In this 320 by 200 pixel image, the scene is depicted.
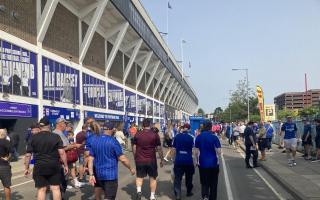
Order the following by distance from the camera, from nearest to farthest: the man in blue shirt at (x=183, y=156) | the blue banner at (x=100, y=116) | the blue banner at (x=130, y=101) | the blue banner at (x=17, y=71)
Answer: the man in blue shirt at (x=183, y=156), the blue banner at (x=17, y=71), the blue banner at (x=100, y=116), the blue banner at (x=130, y=101)

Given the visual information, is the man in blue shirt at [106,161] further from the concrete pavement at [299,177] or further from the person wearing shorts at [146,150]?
the concrete pavement at [299,177]

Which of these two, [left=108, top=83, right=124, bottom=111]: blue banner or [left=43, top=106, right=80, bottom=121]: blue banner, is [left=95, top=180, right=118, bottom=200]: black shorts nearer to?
[left=43, top=106, right=80, bottom=121]: blue banner

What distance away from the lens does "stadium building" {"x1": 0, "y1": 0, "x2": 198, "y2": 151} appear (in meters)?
25.5

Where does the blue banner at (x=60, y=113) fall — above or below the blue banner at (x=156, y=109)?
below

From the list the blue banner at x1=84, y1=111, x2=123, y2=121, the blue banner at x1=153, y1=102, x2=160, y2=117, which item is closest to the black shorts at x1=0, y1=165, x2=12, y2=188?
the blue banner at x1=84, y1=111, x2=123, y2=121

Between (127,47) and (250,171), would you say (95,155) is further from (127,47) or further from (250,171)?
(127,47)

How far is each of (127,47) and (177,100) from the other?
203 feet

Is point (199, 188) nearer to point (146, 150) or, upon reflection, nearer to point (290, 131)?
point (146, 150)

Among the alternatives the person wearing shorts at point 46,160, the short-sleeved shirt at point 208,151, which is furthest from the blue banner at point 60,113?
the person wearing shorts at point 46,160

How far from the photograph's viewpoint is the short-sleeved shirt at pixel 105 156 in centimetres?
802

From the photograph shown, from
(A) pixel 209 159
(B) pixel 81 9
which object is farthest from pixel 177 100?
(A) pixel 209 159

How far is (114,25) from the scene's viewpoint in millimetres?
46562

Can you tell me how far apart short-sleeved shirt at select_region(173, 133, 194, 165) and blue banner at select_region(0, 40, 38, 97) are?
15432 mm

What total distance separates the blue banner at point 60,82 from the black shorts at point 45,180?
A: 71.4 feet
